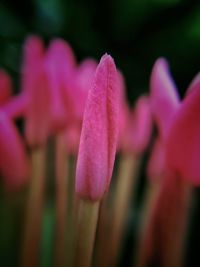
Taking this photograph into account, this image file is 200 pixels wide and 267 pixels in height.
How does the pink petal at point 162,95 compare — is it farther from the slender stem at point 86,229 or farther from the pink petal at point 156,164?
the pink petal at point 156,164

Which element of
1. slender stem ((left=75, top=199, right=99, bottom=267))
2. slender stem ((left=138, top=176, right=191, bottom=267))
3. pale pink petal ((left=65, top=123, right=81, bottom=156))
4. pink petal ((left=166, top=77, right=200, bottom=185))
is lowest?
slender stem ((left=75, top=199, right=99, bottom=267))

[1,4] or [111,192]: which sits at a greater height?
→ [1,4]

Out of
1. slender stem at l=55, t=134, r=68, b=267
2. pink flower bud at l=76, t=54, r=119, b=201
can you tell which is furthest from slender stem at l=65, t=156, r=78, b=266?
pink flower bud at l=76, t=54, r=119, b=201

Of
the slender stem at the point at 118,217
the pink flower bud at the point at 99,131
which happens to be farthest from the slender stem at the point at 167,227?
the pink flower bud at the point at 99,131

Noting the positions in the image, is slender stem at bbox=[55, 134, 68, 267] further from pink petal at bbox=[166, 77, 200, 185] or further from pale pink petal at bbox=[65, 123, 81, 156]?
pink petal at bbox=[166, 77, 200, 185]

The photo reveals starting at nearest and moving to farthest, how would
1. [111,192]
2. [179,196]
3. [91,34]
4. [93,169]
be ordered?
[93,169] → [179,196] → [91,34] → [111,192]

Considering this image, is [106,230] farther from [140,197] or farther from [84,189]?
[84,189]

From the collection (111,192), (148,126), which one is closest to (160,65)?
(148,126)
